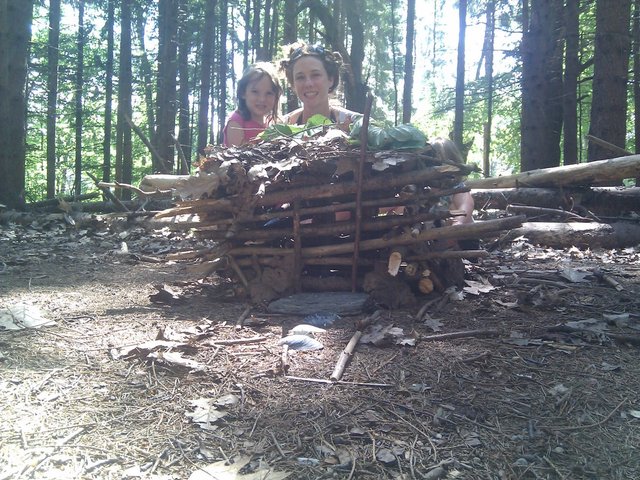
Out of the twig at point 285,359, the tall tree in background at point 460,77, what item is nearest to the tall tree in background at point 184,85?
the tall tree in background at point 460,77

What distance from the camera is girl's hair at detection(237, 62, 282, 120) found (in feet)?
15.3

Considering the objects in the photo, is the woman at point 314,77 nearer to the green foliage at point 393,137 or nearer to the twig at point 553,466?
the green foliage at point 393,137

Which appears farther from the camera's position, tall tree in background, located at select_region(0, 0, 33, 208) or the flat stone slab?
tall tree in background, located at select_region(0, 0, 33, 208)

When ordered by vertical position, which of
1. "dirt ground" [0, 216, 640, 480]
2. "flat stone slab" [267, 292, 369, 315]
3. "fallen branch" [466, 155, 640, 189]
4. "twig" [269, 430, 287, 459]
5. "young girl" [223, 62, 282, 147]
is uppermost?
"young girl" [223, 62, 282, 147]

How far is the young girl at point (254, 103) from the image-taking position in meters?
4.66

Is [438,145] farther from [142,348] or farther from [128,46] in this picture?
[128,46]

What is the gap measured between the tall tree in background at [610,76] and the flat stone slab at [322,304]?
5.92 m

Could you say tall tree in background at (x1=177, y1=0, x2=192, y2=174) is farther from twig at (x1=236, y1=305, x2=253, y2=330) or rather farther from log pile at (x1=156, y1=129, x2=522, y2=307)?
twig at (x1=236, y1=305, x2=253, y2=330)

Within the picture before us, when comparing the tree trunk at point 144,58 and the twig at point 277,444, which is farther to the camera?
the tree trunk at point 144,58

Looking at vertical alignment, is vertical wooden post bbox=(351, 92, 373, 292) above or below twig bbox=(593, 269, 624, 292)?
above

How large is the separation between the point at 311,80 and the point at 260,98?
58 centimetres

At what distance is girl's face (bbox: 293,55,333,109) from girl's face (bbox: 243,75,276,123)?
0.31 m

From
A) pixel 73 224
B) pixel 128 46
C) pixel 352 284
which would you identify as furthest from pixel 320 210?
pixel 128 46

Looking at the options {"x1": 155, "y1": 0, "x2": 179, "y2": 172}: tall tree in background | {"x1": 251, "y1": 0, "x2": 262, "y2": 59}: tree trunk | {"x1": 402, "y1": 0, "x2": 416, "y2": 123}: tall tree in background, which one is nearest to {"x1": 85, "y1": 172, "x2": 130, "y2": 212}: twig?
{"x1": 155, "y1": 0, "x2": 179, "y2": 172}: tall tree in background
